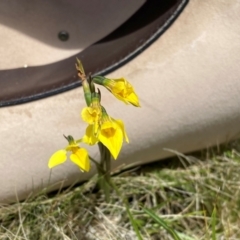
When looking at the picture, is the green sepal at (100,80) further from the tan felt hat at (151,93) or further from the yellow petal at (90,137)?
the tan felt hat at (151,93)

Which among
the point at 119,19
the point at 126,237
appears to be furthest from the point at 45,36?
the point at 126,237

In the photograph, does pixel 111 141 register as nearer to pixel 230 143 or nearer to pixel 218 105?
pixel 218 105

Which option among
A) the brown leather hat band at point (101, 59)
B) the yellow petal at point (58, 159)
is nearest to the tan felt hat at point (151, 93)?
the brown leather hat band at point (101, 59)

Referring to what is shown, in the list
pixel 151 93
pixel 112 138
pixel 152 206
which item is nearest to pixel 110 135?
pixel 112 138

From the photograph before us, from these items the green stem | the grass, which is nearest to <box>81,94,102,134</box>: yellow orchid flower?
the green stem

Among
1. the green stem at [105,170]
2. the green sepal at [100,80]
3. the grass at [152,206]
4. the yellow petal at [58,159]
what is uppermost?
the green sepal at [100,80]
